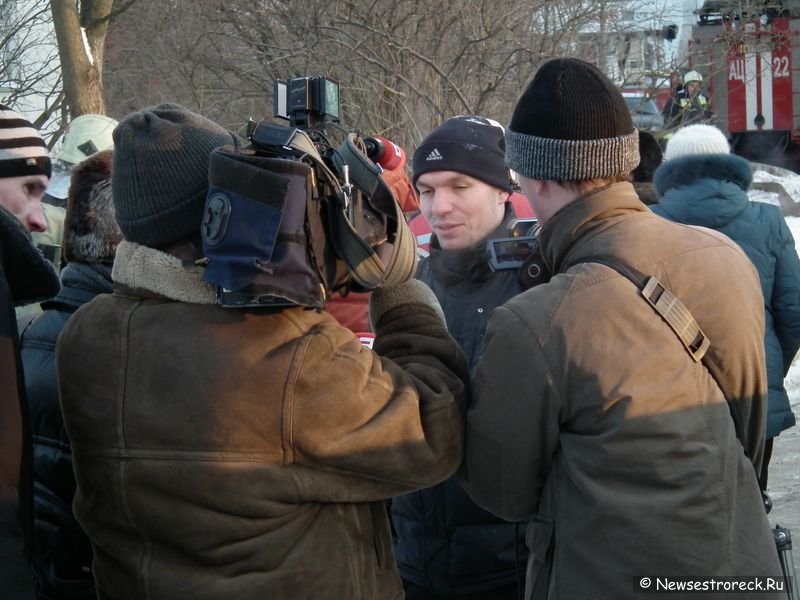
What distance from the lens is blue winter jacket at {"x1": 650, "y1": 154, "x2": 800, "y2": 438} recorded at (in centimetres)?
402

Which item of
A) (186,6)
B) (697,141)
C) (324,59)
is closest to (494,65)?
(324,59)

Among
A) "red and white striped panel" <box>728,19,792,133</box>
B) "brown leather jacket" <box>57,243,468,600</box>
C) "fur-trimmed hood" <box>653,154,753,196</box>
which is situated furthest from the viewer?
"red and white striped panel" <box>728,19,792,133</box>

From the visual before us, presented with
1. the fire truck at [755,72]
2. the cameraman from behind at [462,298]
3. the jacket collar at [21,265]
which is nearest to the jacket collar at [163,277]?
the jacket collar at [21,265]

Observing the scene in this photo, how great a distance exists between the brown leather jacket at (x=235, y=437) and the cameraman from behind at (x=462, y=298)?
592 millimetres

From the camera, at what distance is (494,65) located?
8.60m

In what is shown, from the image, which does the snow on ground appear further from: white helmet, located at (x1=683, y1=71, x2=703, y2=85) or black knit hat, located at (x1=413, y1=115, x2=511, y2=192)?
white helmet, located at (x1=683, y1=71, x2=703, y2=85)

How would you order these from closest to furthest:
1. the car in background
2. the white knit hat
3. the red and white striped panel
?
the white knit hat → the car in background → the red and white striped panel

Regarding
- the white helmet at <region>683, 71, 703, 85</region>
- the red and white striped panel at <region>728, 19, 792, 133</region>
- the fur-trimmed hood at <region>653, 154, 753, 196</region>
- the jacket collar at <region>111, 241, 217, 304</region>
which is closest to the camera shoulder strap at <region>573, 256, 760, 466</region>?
the jacket collar at <region>111, 241, 217, 304</region>

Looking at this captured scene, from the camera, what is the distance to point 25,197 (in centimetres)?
252

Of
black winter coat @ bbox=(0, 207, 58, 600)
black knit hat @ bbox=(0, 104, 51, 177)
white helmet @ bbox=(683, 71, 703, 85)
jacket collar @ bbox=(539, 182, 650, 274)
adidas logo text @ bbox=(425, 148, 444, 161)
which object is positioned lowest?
black winter coat @ bbox=(0, 207, 58, 600)

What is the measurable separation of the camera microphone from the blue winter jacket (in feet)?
6.86

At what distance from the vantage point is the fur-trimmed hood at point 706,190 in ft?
13.3

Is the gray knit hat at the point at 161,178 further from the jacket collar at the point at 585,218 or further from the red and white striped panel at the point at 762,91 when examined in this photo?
the red and white striped panel at the point at 762,91

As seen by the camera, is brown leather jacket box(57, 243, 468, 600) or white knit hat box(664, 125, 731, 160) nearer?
brown leather jacket box(57, 243, 468, 600)
